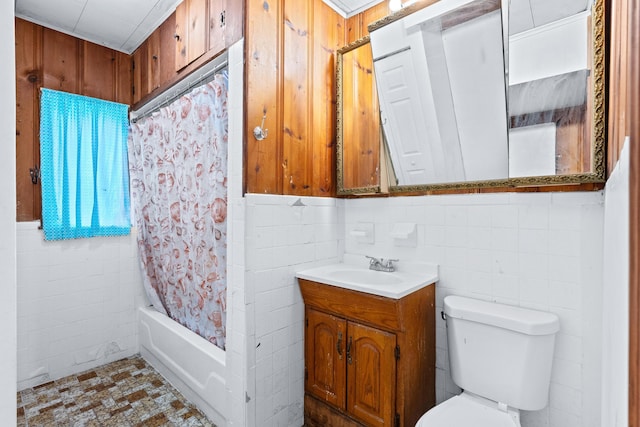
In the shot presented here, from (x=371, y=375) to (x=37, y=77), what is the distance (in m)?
2.94

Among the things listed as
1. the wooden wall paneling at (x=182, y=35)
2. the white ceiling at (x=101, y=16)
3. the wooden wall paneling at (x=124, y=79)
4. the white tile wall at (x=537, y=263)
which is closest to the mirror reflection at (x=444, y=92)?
the white tile wall at (x=537, y=263)

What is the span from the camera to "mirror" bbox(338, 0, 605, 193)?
1.25 metres

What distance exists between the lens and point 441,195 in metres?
1.71

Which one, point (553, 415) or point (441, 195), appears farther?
point (441, 195)

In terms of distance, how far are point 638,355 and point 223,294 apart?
1858mm

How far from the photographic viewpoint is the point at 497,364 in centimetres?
136

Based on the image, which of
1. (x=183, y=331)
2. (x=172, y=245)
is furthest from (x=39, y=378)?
(x=172, y=245)

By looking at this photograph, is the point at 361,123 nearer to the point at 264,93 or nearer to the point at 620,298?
the point at 264,93

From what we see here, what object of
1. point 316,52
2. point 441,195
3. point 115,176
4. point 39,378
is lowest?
point 39,378

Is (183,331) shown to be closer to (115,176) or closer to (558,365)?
(115,176)

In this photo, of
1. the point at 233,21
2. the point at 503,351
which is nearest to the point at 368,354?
the point at 503,351

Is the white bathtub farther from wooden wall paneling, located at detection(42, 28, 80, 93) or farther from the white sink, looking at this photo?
wooden wall paneling, located at detection(42, 28, 80, 93)

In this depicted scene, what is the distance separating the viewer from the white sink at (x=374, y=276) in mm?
1458

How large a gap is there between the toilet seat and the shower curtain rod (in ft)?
6.61
